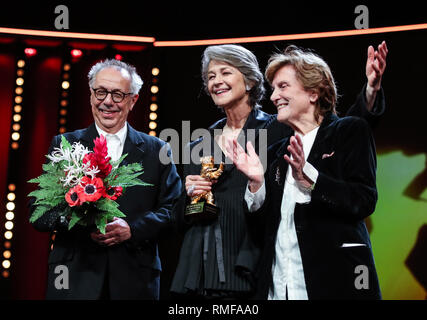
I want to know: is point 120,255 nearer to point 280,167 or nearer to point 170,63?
point 280,167

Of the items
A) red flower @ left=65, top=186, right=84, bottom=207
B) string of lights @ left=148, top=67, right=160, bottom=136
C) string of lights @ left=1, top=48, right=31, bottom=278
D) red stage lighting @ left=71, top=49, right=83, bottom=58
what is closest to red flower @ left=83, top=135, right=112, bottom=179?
red flower @ left=65, top=186, right=84, bottom=207

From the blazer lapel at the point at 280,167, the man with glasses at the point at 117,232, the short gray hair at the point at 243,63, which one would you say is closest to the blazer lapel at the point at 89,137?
the man with glasses at the point at 117,232

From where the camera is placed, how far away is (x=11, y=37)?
15.5 feet

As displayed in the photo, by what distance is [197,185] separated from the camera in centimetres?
308

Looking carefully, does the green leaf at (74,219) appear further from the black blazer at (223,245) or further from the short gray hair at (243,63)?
the short gray hair at (243,63)

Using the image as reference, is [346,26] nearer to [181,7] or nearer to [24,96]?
[181,7]

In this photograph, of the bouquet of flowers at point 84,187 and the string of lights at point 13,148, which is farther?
the string of lights at point 13,148

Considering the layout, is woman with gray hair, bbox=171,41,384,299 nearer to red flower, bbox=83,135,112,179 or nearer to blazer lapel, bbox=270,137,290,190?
blazer lapel, bbox=270,137,290,190

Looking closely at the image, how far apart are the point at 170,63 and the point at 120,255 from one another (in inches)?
80.8

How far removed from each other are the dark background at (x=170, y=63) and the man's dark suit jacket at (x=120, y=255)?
1.29m

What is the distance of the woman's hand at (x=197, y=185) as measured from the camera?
3.07 meters

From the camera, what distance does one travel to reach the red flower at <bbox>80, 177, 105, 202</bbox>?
2.94 meters

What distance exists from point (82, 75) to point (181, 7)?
942 mm
